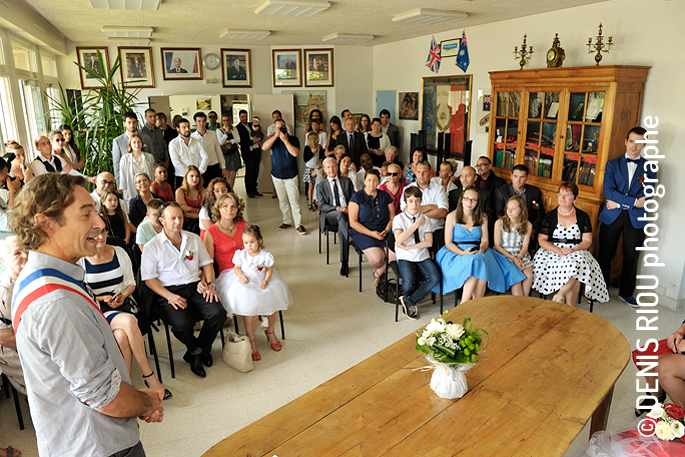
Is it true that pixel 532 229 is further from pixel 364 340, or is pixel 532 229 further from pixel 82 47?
pixel 82 47

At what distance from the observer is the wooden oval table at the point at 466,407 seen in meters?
1.87

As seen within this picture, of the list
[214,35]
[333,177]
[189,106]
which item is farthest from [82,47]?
[333,177]

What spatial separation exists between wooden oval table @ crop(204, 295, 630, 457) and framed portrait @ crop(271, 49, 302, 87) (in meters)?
8.66

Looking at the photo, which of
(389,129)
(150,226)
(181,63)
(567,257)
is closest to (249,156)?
(181,63)

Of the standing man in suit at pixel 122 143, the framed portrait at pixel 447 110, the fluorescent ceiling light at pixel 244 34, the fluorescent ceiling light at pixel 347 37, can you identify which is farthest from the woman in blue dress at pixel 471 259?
the fluorescent ceiling light at pixel 244 34

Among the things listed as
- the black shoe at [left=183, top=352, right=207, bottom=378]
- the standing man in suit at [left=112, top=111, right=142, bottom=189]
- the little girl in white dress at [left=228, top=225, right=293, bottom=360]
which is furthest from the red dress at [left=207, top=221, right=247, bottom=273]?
the standing man in suit at [left=112, top=111, right=142, bottom=189]

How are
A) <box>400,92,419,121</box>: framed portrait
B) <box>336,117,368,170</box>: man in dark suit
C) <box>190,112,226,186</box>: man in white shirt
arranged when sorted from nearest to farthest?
<box>190,112,226,186</box>: man in white shirt, <box>336,117,368,170</box>: man in dark suit, <box>400,92,419,121</box>: framed portrait

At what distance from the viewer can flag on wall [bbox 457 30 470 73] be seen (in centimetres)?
738

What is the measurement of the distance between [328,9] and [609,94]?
342cm

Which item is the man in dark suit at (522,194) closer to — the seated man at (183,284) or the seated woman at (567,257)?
the seated woman at (567,257)

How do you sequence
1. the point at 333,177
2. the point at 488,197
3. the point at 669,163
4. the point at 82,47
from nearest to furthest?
1. the point at 669,163
2. the point at 488,197
3. the point at 333,177
4. the point at 82,47

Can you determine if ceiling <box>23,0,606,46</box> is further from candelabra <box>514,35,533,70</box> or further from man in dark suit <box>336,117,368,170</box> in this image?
man in dark suit <box>336,117,368,170</box>

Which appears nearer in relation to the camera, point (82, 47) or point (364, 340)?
point (364, 340)

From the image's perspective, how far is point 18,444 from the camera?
2922 mm
